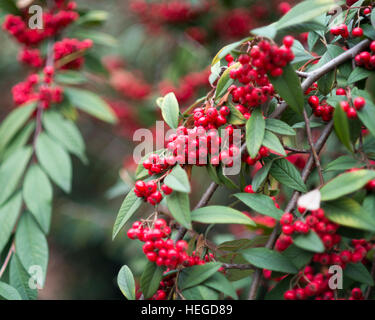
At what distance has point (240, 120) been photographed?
94 cm

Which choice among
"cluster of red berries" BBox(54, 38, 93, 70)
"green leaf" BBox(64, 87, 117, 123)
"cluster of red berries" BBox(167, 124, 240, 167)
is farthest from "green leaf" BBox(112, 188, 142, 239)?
"cluster of red berries" BBox(54, 38, 93, 70)

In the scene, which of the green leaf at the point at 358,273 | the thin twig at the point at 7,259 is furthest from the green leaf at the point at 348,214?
the thin twig at the point at 7,259

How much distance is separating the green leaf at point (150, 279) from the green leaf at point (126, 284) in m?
0.07

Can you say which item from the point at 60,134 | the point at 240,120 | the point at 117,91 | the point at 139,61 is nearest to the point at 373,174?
the point at 240,120

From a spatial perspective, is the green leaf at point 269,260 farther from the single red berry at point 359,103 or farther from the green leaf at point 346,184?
the single red berry at point 359,103

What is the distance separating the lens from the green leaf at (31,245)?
1.23 metres

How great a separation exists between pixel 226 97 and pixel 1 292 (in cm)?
84

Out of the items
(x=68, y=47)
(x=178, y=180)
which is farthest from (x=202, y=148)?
(x=68, y=47)

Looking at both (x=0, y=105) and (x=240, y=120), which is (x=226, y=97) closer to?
(x=240, y=120)

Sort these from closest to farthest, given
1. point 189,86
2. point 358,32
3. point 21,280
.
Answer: point 358,32 → point 21,280 → point 189,86

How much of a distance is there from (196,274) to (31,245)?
0.69m

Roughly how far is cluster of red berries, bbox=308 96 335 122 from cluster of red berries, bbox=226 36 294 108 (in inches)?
4.7

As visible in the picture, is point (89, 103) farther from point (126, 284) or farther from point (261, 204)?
point (261, 204)

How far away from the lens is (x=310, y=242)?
30.4 inches
